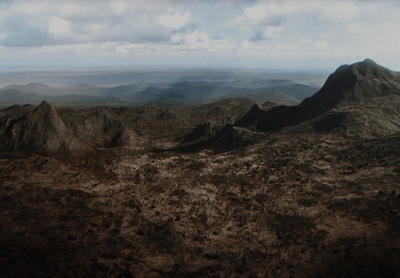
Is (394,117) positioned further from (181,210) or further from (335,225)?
(181,210)

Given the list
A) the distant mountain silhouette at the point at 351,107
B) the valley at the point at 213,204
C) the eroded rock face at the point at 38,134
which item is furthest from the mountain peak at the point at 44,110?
the distant mountain silhouette at the point at 351,107

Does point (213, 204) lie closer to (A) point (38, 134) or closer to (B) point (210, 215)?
(B) point (210, 215)

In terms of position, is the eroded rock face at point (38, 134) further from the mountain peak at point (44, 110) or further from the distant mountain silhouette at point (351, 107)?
the distant mountain silhouette at point (351, 107)

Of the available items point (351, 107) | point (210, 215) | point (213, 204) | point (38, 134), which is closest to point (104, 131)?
point (38, 134)

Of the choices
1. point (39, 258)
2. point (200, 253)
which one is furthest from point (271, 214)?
point (39, 258)

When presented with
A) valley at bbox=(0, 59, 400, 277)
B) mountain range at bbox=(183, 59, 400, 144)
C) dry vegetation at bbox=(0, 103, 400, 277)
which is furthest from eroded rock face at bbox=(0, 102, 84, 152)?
mountain range at bbox=(183, 59, 400, 144)

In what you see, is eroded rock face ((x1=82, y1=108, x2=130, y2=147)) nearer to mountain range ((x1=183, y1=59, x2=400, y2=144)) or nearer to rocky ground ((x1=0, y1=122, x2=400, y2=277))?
mountain range ((x1=183, y1=59, x2=400, y2=144))
